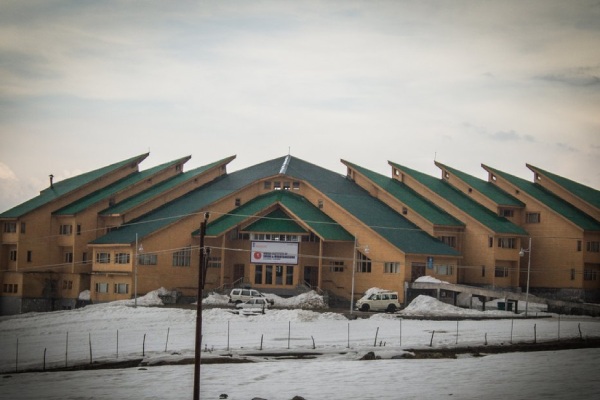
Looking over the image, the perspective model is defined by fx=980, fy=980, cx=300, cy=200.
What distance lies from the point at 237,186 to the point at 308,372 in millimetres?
49743

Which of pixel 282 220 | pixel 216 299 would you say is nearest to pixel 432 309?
pixel 282 220

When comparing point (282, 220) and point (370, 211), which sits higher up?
point (370, 211)

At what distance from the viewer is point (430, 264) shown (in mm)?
89938

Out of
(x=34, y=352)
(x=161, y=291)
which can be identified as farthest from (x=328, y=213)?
(x=34, y=352)

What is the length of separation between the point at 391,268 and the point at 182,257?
771 inches

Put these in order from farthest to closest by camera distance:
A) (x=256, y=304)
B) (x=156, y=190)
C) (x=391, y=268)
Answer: (x=156, y=190) → (x=391, y=268) → (x=256, y=304)

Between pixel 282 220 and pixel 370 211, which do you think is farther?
pixel 370 211

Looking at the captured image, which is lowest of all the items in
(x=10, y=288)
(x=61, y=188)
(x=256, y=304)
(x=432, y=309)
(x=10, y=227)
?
(x=10, y=288)

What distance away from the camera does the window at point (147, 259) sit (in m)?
90.0

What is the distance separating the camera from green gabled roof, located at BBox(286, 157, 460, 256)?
296 ft

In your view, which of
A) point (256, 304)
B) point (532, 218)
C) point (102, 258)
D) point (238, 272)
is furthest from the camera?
point (532, 218)

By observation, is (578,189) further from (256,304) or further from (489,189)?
(256,304)

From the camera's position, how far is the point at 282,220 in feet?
306

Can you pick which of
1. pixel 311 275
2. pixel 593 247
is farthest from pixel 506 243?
pixel 311 275
